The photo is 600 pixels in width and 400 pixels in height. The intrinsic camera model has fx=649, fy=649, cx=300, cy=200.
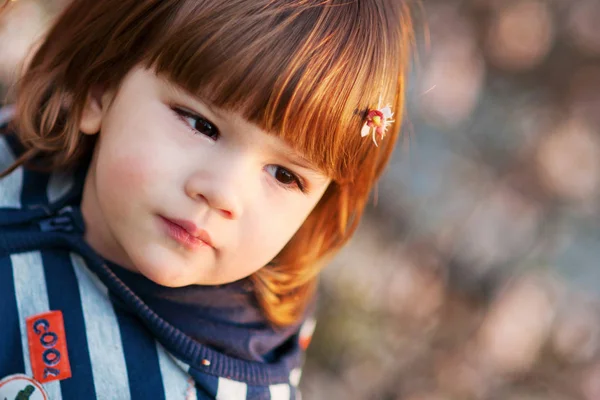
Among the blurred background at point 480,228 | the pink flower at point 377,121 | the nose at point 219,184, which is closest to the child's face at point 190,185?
the nose at point 219,184

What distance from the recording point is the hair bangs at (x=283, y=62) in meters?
0.95

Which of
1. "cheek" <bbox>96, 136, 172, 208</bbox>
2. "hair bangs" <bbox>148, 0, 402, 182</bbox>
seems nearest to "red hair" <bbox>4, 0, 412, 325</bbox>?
"hair bangs" <bbox>148, 0, 402, 182</bbox>

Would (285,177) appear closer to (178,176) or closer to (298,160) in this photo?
(298,160)

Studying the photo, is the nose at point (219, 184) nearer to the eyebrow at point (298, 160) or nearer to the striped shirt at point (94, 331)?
the eyebrow at point (298, 160)

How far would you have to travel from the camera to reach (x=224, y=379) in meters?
1.11

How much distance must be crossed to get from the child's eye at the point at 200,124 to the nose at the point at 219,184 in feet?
0.17

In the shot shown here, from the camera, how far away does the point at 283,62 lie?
949mm

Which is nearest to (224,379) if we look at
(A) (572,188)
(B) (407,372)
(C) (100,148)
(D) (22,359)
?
(D) (22,359)

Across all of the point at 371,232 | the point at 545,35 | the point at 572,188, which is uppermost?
the point at 545,35

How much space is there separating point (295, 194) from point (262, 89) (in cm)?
20

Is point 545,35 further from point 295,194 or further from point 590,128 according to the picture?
point 295,194

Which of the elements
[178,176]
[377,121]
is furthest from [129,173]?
[377,121]

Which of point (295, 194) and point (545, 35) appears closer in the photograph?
point (295, 194)

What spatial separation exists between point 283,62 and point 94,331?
1.78 ft
